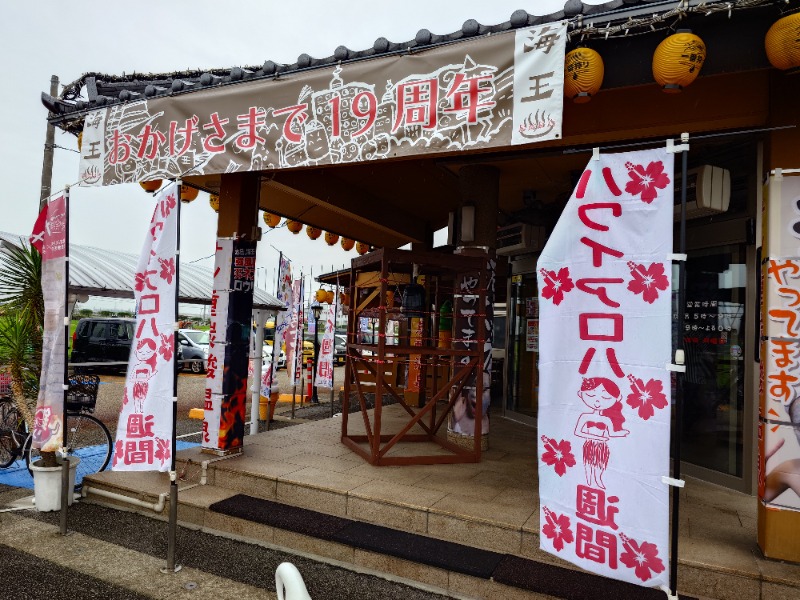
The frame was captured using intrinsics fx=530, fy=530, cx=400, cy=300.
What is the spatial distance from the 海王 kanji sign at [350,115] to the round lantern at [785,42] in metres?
1.17

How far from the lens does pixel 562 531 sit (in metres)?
2.54

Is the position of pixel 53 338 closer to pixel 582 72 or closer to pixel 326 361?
pixel 582 72

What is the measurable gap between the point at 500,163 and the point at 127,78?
13.6 ft

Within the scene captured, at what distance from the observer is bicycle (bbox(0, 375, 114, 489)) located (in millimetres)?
5855

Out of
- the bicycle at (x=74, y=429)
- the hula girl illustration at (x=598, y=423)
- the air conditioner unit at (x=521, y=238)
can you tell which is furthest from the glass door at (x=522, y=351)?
the bicycle at (x=74, y=429)

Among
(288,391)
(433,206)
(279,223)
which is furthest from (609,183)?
(288,391)

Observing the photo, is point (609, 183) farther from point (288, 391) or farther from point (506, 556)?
point (288, 391)

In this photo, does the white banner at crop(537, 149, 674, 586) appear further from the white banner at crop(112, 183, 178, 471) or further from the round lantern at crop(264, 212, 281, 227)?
the round lantern at crop(264, 212, 281, 227)

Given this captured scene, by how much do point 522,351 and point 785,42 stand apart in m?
5.66

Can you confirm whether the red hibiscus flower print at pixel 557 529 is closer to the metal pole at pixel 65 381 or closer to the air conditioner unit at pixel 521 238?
the metal pole at pixel 65 381

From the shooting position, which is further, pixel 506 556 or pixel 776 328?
pixel 506 556

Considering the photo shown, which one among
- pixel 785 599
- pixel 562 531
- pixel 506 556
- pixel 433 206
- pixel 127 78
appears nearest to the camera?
pixel 562 531

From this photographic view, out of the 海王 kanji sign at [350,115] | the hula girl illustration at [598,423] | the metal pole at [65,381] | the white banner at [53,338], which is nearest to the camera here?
the hula girl illustration at [598,423]

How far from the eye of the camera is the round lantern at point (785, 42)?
2973 millimetres
